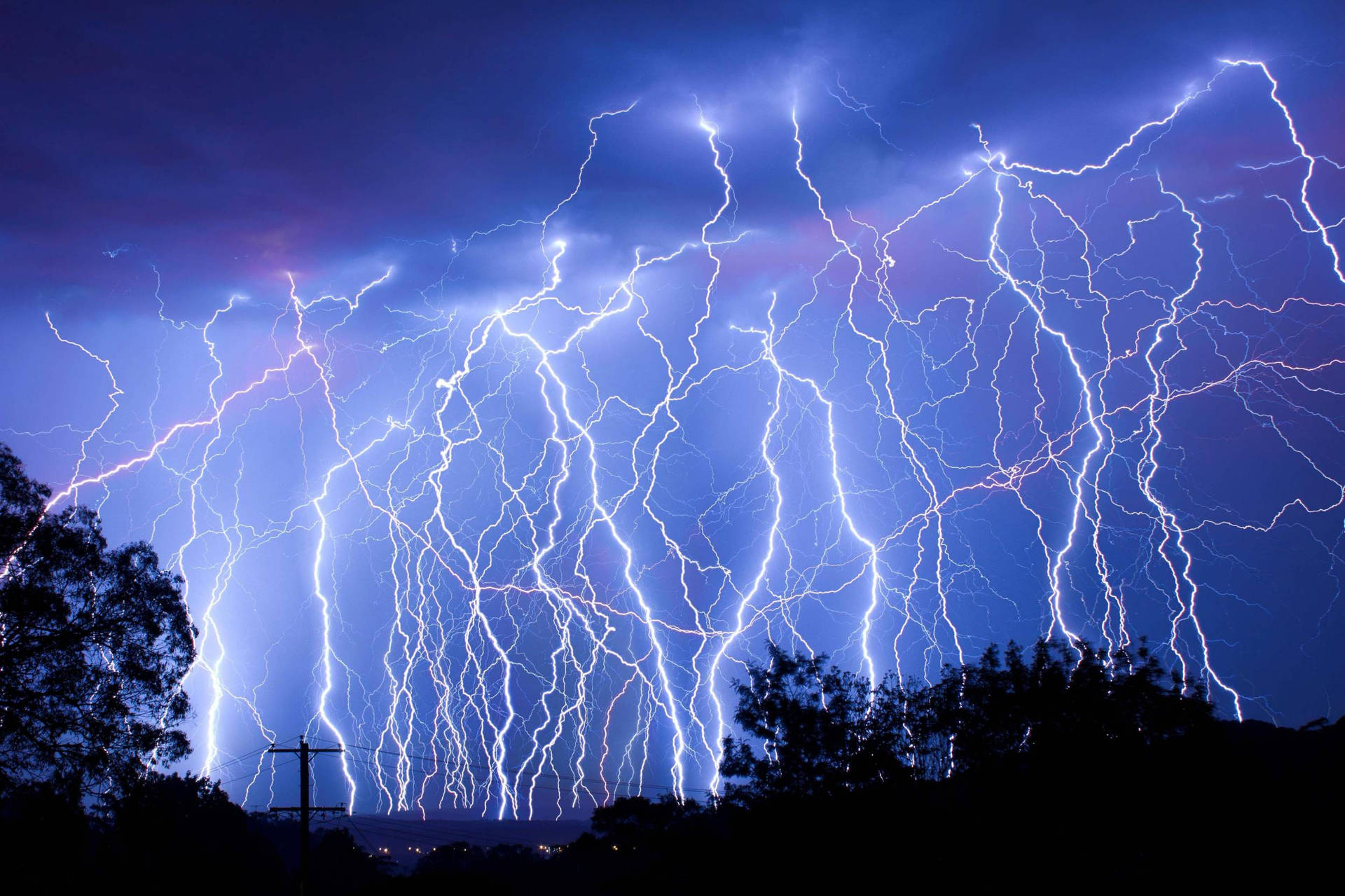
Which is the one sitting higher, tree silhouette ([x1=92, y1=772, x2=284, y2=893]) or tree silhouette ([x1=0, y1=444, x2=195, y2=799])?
tree silhouette ([x1=0, y1=444, x2=195, y2=799])

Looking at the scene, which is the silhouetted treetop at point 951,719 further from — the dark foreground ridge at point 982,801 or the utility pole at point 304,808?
the utility pole at point 304,808

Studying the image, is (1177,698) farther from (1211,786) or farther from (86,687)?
(86,687)

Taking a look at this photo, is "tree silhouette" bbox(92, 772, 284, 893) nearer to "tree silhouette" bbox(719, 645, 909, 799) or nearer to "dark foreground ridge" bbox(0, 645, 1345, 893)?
"dark foreground ridge" bbox(0, 645, 1345, 893)

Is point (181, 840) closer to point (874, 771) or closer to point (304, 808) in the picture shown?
point (304, 808)

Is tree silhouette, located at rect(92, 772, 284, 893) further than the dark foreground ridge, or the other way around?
tree silhouette, located at rect(92, 772, 284, 893)

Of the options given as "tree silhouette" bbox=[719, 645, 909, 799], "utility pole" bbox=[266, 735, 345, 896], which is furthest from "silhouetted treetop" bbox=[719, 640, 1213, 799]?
"utility pole" bbox=[266, 735, 345, 896]

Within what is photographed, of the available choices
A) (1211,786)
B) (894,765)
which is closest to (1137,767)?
(1211,786)

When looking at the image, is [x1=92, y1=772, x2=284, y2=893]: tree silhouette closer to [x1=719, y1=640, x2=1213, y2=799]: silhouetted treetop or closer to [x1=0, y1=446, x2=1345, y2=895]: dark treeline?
[x1=0, y1=446, x2=1345, y2=895]: dark treeline

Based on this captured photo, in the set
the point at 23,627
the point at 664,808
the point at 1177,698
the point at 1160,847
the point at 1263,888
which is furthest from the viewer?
the point at 664,808

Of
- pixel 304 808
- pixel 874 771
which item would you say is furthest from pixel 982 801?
pixel 304 808
